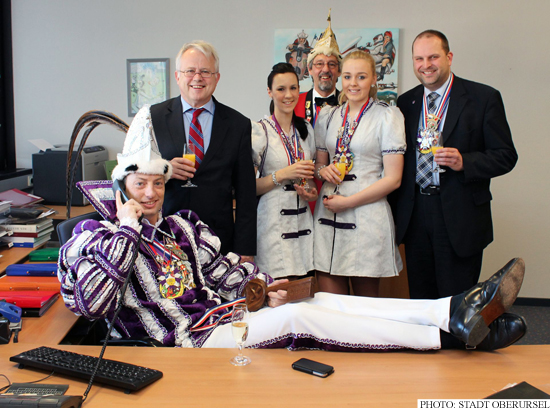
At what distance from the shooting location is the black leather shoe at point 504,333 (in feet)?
5.52

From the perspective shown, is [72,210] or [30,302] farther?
[72,210]

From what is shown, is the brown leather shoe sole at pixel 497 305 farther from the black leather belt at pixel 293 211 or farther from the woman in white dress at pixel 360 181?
the black leather belt at pixel 293 211

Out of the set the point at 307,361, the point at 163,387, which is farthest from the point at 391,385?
the point at 163,387

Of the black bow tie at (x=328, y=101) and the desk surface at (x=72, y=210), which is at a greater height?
the black bow tie at (x=328, y=101)

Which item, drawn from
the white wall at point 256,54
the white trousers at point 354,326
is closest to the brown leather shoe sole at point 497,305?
the white trousers at point 354,326

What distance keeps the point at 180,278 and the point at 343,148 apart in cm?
119

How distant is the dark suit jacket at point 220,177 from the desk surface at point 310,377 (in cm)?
102

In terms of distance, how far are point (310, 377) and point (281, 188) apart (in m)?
1.46

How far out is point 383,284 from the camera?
3.68 metres

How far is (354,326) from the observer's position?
1778 mm

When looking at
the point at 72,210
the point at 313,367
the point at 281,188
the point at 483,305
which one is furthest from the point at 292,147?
the point at 72,210

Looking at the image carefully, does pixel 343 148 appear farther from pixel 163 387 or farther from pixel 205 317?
pixel 163 387

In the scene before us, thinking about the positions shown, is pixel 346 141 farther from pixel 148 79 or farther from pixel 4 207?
pixel 148 79

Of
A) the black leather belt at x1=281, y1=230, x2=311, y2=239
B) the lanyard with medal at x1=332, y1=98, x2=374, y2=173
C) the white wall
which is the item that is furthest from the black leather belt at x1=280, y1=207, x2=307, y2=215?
the white wall
